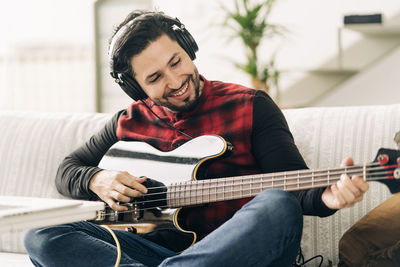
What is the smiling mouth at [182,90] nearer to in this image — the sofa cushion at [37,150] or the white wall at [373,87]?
the sofa cushion at [37,150]

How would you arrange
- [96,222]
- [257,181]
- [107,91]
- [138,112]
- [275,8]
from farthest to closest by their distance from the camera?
[107,91] → [275,8] → [138,112] → [96,222] → [257,181]

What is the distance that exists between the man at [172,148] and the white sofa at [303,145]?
22 cm

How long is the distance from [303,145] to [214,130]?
307 mm

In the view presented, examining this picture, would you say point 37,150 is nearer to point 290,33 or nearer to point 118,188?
point 118,188

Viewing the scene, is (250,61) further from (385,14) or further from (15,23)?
(15,23)

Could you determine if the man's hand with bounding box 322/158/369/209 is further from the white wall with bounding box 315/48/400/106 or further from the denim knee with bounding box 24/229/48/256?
the white wall with bounding box 315/48/400/106

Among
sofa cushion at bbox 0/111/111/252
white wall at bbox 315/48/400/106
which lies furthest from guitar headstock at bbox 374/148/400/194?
white wall at bbox 315/48/400/106

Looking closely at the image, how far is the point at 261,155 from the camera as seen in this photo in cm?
132

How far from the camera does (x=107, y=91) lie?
4.31 meters

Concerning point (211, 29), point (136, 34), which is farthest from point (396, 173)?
point (211, 29)

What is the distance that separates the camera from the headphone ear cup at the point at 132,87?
56.8 inches

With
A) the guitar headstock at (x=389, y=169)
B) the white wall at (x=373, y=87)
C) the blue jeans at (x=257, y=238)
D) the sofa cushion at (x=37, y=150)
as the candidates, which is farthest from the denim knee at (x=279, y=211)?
the white wall at (x=373, y=87)

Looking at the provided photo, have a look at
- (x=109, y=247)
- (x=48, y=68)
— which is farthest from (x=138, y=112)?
(x=48, y=68)

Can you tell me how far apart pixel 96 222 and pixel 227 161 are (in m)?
0.38
